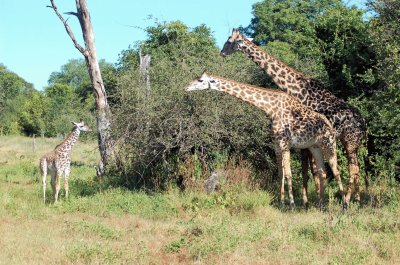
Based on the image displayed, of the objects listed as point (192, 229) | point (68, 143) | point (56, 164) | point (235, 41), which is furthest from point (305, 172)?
point (68, 143)

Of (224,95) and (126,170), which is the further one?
(126,170)

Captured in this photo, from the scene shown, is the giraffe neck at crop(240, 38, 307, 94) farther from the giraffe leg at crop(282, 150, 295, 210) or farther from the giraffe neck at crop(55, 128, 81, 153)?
the giraffe neck at crop(55, 128, 81, 153)

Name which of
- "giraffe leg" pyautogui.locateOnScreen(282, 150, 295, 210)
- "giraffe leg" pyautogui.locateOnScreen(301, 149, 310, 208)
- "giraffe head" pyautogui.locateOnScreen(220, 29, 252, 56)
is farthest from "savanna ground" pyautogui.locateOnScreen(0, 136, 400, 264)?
"giraffe head" pyautogui.locateOnScreen(220, 29, 252, 56)

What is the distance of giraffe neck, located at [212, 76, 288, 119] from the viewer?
37.2 ft

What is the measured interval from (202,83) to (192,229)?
3435 mm

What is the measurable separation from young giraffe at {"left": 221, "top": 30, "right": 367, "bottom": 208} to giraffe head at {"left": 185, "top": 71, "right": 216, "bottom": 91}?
5.63ft

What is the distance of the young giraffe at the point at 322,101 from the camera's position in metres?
11.8

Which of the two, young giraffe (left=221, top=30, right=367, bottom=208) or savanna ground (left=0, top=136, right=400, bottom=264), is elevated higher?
young giraffe (left=221, top=30, right=367, bottom=208)

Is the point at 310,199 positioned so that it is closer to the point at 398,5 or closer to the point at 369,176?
the point at 369,176

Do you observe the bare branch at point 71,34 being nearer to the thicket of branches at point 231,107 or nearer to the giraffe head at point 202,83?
the thicket of branches at point 231,107

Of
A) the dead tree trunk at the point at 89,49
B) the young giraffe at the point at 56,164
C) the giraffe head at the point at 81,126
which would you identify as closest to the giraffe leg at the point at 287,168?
the young giraffe at the point at 56,164

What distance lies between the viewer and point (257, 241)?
27.6ft

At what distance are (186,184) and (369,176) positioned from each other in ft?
14.1

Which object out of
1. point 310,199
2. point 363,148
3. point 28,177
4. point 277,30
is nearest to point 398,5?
point 363,148
